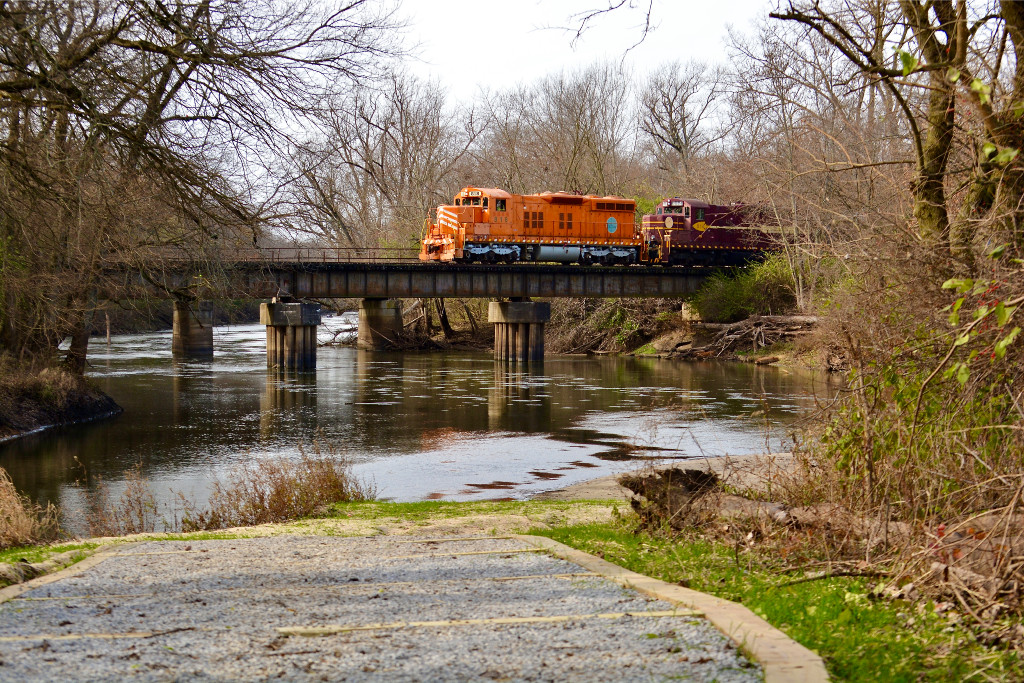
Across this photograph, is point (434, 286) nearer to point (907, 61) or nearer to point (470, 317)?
point (470, 317)

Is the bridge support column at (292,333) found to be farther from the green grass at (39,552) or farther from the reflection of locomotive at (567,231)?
the green grass at (39,552)

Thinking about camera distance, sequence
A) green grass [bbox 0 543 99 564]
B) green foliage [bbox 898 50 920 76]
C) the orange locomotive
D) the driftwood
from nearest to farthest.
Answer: green foliage [bbox 898 50 920 76] → green grass [bbox 0 543 99 564] → the orange locomotive → the driftwood

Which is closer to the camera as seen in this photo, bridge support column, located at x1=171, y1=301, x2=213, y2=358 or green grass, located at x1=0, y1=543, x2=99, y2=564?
green grass, located at x1=0, y1=543, x2=99, y2=564

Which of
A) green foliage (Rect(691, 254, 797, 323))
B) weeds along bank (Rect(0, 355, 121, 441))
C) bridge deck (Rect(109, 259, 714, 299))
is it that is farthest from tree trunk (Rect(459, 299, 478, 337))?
weeds along bank (Rect(0, 355, 121, 441))

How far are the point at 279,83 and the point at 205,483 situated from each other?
12.2 m

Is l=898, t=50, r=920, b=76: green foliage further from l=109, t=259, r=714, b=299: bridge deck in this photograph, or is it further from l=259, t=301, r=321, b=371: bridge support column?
l=259, t=301, r=321, b=371: bridge support column

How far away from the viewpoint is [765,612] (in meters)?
6.32

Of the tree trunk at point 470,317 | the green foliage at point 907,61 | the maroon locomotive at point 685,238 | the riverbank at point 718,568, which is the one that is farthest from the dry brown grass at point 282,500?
the tree trunk at point 470,317

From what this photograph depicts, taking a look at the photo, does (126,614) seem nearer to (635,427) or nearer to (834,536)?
(834,536)

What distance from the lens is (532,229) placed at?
1941 inches

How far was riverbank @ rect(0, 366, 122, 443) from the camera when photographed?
26688mm

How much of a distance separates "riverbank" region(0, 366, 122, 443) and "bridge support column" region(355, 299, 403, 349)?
109ft

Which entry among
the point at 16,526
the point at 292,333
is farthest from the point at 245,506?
the point at 292,333

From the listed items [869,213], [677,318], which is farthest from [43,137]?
[677,318]
